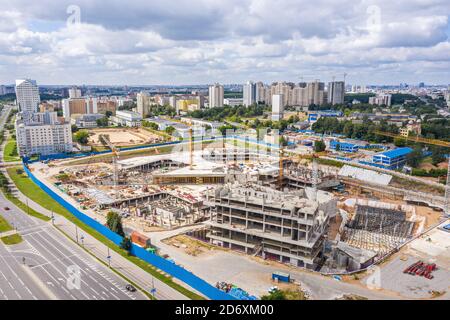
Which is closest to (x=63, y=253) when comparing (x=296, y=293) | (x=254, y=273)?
(x=254, y=273)

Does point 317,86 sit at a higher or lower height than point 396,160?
higher

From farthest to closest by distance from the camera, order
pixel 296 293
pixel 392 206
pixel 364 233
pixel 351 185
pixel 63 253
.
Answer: pixel 351 185, pixel 392 206, pixel 364 233, pixel 63 253, pixel 296 293

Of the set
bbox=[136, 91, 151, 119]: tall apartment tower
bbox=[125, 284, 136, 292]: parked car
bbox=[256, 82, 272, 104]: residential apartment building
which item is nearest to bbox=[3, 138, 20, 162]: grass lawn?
bbox=[136, 91, 151, 119]: tall apartment tower

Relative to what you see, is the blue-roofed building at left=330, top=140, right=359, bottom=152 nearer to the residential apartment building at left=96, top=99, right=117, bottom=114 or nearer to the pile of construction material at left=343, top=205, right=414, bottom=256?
the pile of construction material at left=343, top=205, right=414, bottom=256

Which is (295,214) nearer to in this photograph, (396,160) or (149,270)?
(149,270)
